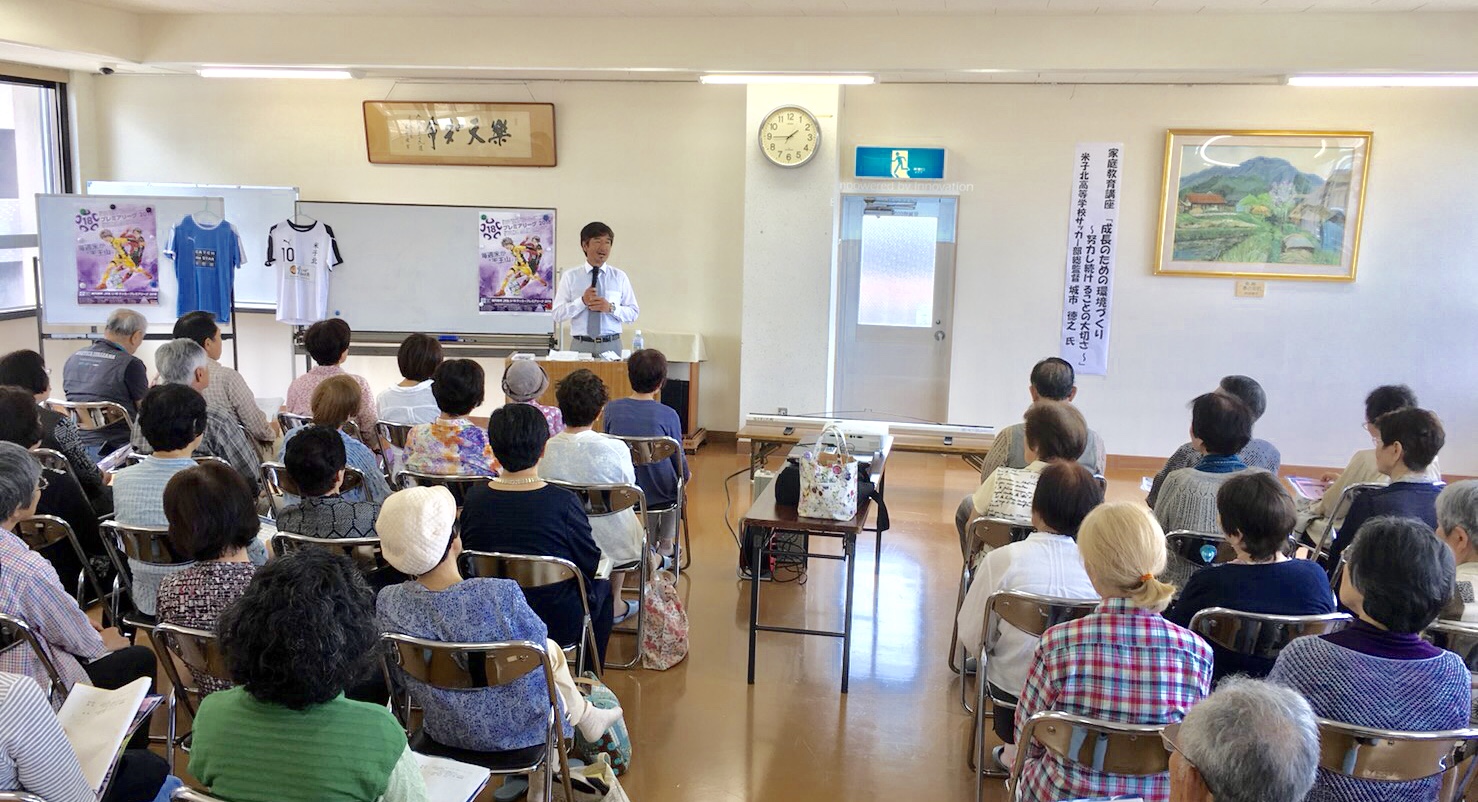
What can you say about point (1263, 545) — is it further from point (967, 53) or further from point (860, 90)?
point (860, 90)

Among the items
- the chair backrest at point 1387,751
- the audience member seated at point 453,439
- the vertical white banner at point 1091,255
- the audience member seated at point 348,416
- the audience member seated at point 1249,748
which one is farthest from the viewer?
the vertical white banner at point 1091,255

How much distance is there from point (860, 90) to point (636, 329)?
231 centimetres

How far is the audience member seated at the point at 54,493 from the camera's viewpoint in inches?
132

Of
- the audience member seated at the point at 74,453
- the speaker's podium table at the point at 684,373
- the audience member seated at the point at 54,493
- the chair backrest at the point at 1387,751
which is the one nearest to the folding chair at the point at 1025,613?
the chair backrest at the point at 1387,751

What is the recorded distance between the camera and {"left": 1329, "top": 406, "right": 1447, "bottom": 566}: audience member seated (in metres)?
3.36

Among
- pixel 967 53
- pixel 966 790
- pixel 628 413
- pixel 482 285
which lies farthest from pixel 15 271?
pixel 966 790

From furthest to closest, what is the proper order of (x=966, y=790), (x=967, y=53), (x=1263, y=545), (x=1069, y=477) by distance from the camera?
(x=967, y=53) → (x=966, y=790) → (x=1069, y=477) → (x=1263, y=545)

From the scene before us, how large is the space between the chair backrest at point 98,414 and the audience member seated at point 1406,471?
487 centimetres

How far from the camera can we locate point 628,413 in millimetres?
4402

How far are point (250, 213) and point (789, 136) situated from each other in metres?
Result: 4.04

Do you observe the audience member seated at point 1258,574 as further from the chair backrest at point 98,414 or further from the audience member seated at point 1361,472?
the chair backrest at point 98,414

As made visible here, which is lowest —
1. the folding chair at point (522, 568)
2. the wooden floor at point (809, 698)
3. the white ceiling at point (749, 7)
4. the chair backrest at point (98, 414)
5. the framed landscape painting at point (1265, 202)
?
the wooden floor at point (809, 698)

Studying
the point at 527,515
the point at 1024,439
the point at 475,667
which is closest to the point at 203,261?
the point at 527,515

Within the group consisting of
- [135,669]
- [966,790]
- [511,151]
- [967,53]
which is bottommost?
[966,790]
